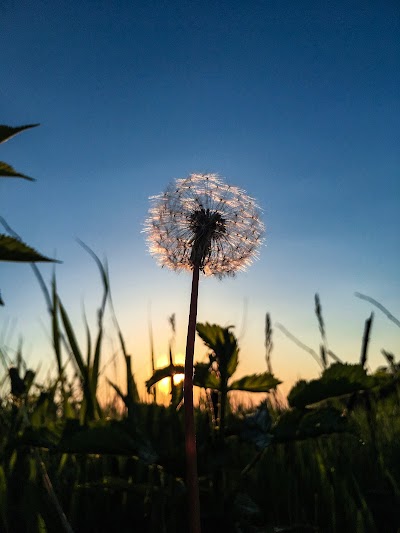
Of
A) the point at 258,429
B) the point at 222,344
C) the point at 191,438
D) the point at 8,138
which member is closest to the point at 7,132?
the point at 8,138

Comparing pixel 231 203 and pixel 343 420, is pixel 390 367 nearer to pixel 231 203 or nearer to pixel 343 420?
pixel 343 420

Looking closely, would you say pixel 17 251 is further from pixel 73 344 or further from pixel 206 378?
pixel 73 344

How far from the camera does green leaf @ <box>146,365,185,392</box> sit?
159cm

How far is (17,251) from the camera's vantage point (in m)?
1.14

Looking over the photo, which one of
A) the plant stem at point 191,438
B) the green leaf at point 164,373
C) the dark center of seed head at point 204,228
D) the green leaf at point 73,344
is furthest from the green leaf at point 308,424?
the green leaf at point 73,344

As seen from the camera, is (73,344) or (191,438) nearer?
(191,438)

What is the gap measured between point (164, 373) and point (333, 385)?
1.75ft

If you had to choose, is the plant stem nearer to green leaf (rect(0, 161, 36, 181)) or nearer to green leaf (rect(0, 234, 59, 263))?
green leaf (rect(0, 234, 59, 263))

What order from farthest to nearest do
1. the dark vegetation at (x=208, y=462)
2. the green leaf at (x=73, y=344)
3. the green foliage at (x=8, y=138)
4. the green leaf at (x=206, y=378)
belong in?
the green leaf at (x=73, y=344) → the green leaf at (x=206, y=378) → the dark vegetation at (x=208, y=462) → the green foliage at (x=8, y=138)

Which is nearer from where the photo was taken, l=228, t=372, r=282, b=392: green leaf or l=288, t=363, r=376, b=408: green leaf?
l=288, t=363, r=376, b=408: green leaf

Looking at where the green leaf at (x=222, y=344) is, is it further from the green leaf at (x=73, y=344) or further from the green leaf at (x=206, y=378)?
the green leaf at (x=73, y=344)

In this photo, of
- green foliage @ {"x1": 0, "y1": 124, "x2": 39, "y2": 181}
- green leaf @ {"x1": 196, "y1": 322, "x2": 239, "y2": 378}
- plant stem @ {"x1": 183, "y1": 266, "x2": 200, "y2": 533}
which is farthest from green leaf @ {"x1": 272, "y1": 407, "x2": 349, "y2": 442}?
green foliage @ {"x1": 0, "y1": 124, "x2": 39, "y2": 181}

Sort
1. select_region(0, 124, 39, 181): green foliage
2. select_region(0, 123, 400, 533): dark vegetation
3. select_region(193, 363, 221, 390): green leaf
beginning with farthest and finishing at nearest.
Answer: select_region(193, 363, 221, 390): green leaf, select_region(0, 123, 400, 533): dark vegetation, select_region(0, 124, 39, 181): green foliage

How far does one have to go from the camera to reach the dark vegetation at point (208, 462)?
1470 mm
